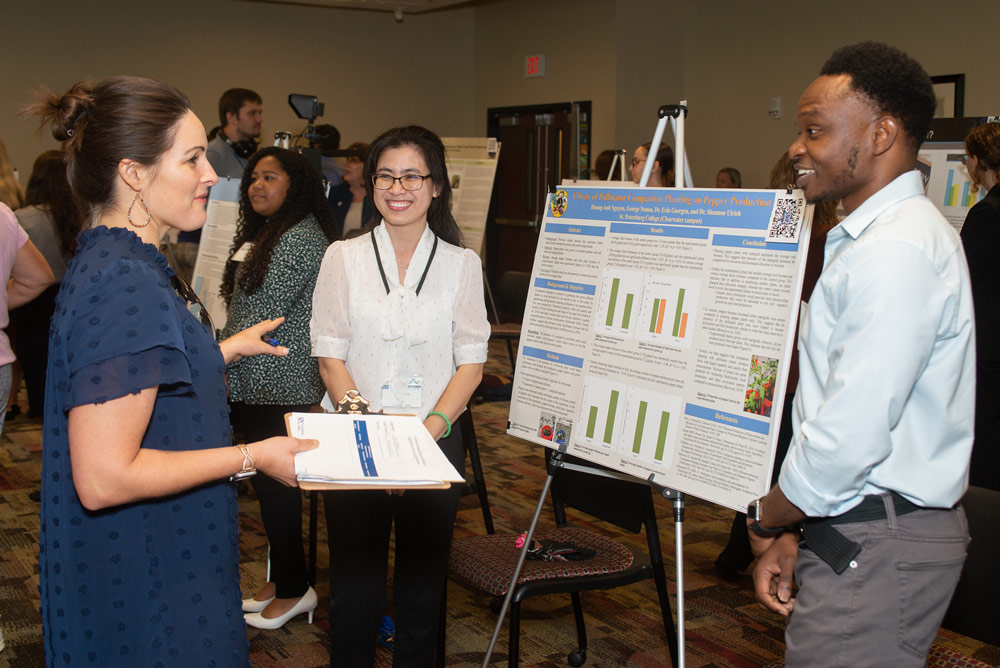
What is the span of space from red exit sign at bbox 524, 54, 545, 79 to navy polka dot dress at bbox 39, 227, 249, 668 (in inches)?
328

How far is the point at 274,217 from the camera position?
2.97m

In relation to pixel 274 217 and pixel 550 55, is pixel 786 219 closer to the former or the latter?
pixel 274 217

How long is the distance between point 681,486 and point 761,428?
0.81ft

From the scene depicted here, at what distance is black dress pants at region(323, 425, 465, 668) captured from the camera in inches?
86.7

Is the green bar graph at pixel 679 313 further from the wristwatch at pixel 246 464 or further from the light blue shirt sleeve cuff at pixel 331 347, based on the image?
the wristwatch at pixel 246 464

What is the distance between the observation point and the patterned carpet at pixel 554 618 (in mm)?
2791

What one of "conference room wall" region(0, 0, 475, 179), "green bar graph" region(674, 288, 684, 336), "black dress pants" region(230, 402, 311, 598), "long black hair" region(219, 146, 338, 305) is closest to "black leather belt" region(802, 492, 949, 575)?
"green bar graph" region(674, 288, 684, 336)

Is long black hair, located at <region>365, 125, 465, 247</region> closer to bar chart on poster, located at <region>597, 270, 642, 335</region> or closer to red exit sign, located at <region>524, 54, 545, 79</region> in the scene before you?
bar chart on poster, located at <region>597, 270, 642, 335</region>

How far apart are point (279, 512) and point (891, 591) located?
1989mm


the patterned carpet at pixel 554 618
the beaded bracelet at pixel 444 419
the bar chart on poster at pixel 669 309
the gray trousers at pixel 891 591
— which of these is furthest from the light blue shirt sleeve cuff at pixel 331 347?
the gray trousers at pixel 891 591

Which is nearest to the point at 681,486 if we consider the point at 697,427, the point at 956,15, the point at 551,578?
the point at 697,427

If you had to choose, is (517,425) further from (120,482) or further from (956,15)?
(956,15)

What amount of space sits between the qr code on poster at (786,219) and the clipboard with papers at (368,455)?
0.91 metres

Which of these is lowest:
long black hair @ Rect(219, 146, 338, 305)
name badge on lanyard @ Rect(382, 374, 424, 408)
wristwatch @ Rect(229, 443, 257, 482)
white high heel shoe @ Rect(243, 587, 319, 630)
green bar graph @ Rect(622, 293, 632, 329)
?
white high heel shoe @ Rect(243, 587, 319, 630)
